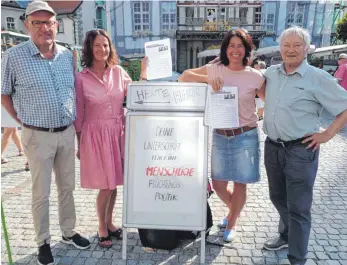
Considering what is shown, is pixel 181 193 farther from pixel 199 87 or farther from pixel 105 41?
pixel 105 41

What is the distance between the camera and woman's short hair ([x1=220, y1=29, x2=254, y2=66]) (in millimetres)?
2609

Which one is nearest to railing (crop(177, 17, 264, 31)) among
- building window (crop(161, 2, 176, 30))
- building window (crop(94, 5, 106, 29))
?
building window (crop(161, 2, 176, 30))

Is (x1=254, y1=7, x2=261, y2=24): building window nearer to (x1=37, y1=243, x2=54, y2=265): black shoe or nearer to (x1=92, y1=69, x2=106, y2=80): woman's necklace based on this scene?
(x1=92, y1=69, x2=106, y2=80): woman's necklace

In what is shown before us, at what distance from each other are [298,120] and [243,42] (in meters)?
0.78

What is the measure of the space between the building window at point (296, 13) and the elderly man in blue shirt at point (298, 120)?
83.8 feet

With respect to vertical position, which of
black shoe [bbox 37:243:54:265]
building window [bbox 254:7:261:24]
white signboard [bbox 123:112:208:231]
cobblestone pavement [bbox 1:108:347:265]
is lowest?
cobblestone pavement [bbox 1:108:347:265]

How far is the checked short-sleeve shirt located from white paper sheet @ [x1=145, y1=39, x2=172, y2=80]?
0.70 m

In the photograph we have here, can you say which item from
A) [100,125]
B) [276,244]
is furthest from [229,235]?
[100,125]

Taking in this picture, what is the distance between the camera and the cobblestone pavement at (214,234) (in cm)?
278

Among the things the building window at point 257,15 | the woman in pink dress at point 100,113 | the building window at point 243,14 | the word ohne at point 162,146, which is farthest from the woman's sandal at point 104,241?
the building window at point 257,15

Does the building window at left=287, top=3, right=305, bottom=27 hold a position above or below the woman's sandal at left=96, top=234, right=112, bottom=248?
above

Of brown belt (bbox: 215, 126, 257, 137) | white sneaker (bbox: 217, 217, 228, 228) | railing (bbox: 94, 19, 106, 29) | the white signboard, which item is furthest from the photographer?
railing (bbox: 94, 19, 106, 29)

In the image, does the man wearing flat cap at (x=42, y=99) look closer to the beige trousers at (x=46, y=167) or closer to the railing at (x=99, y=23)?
the beige trousers at (x=46, y=167)

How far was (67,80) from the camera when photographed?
8.43 feet
